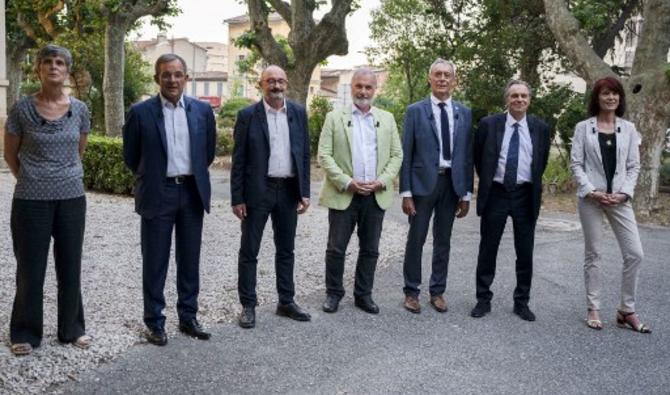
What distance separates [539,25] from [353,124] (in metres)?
13.0

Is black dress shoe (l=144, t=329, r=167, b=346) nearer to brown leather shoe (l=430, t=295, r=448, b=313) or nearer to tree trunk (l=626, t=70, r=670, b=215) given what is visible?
brown leather shoe (l=430, t=295, r=448, b=313)

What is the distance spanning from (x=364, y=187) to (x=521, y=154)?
1.37m

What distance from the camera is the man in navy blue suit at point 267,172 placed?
207 inches

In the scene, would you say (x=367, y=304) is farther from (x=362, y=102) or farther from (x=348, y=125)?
(x=362, y=102)

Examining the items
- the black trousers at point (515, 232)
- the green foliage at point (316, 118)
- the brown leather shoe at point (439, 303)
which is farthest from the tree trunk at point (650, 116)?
the green foliage at point (316, 118)

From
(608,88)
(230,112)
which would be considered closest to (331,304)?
(608,88)

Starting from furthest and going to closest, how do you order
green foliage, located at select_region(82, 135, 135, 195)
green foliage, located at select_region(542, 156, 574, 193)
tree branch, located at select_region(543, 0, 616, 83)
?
green foliage, located at select_region(542, 156, 574, 193), green foliage, located at select_region(82, 135, 135, 195), tree branch, located at select_region(543, 0, 616, 83)

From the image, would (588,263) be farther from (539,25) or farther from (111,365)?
(539,25)

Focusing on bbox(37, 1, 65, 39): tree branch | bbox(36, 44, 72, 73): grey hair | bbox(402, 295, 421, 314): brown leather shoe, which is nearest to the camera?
bbox(36, 44, 72, 73): grey hair

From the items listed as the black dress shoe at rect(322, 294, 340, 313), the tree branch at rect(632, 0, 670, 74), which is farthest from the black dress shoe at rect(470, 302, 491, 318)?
the tree branch at rect(632, 0, 670, 74)

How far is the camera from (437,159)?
A: 18.8 ft

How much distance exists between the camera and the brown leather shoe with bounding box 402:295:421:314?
5852mm

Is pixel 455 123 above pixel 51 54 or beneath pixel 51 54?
beneath

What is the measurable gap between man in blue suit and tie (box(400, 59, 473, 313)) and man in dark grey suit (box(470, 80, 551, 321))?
181 millimetres
